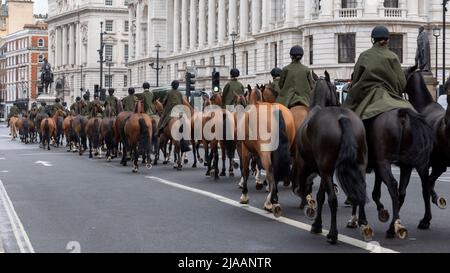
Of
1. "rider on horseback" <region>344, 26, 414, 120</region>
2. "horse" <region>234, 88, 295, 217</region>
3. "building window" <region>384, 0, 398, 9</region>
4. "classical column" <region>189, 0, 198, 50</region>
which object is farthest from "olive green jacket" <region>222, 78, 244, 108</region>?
"classical column" <region>189, 0, 198, 50</region>

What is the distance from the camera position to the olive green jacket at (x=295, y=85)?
14789 mm

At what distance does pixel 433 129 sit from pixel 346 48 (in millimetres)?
56571

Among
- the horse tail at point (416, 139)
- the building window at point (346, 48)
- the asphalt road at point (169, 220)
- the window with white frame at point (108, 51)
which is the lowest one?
the asphalt road at point (169, 220)

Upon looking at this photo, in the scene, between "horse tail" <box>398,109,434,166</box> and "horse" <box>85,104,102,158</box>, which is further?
"horse" <box>85,104,102,158</box>

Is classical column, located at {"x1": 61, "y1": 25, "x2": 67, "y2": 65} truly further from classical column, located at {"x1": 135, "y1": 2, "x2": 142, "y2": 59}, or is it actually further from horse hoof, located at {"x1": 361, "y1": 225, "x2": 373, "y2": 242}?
horse hoof, located at {"x1": 361, "y1": 225, "x2": 373, "y2": 242}

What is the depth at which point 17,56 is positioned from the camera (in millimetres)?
162125

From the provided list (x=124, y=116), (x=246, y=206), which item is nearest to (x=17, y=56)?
(x=124, y=116)

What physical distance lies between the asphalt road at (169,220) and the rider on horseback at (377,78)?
1757 millimetres

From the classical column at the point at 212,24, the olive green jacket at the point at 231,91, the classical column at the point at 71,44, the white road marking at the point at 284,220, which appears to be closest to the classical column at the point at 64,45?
the classical column at the point at 71,44

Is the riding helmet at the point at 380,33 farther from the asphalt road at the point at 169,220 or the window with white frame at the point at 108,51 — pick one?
the window with white frame at the point at 108,51

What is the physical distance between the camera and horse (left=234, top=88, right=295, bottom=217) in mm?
12961

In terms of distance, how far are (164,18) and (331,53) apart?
47.1 metres

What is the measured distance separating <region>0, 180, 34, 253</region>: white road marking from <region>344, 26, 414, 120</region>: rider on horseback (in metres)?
4.53

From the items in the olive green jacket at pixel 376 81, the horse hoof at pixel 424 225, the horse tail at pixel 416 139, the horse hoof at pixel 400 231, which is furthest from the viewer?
the horse hoof at pixel 424 225
